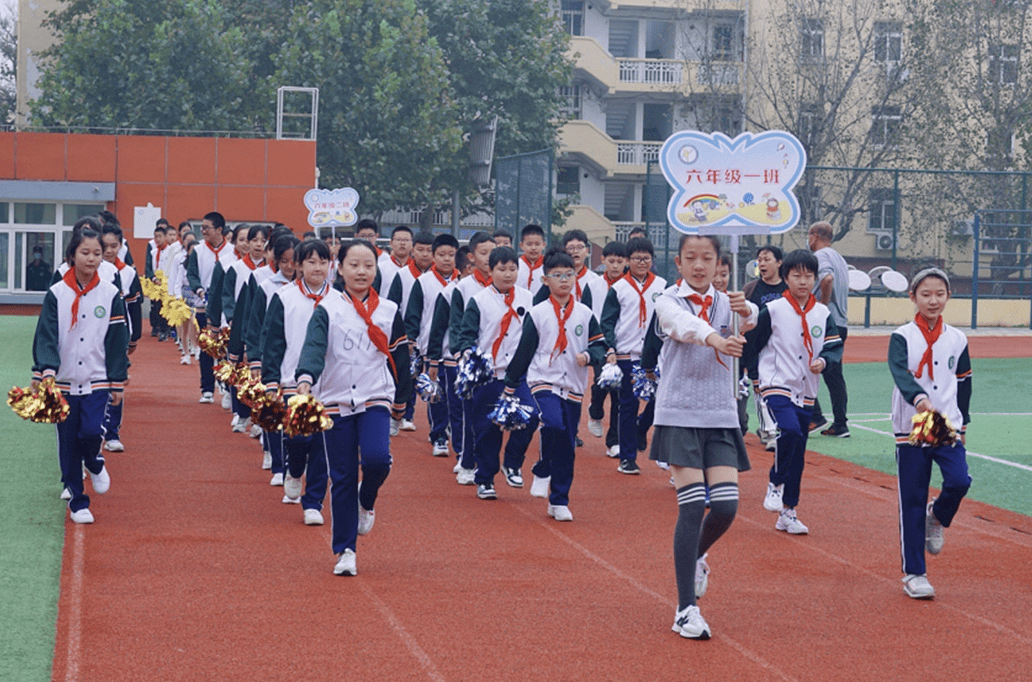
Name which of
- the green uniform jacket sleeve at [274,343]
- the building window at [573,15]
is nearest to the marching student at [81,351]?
the green uniform jacket sleeve at [274,343]

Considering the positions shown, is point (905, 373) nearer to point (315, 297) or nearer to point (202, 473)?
point (315, 297)

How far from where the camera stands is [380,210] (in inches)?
1591

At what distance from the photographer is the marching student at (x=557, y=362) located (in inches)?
361

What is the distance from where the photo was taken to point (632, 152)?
47219 millimetres

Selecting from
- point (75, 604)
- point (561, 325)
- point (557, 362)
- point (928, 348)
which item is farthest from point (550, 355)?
point (75, 604)

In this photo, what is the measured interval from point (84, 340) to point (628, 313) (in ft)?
15.4

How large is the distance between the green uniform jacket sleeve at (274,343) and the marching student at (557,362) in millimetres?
1746

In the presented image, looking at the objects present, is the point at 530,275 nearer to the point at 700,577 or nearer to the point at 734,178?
the point at 734,178

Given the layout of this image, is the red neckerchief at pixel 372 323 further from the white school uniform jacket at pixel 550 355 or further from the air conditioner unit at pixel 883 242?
the air conditioner unit at pixel 883 242

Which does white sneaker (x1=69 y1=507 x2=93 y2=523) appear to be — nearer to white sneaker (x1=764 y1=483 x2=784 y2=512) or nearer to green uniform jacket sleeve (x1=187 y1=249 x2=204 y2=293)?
white sneaker (x1=764 y1=483 x2=784 y2=512)

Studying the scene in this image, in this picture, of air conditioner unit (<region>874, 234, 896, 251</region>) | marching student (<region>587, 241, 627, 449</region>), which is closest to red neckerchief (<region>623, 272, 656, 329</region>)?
marching student (<region>587, 241, 627, 449</region>)

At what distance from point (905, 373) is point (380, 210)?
112 feet

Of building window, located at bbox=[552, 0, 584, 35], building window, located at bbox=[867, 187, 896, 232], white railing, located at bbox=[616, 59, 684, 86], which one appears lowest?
building window, located at bbox=[867, 187, 896, 232]

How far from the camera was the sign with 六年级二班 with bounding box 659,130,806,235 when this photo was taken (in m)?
7.02
